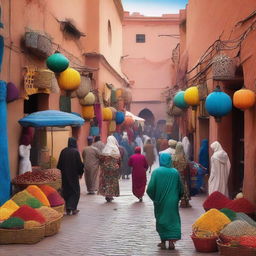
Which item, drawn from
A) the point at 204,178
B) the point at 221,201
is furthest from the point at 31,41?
the point at 204,178

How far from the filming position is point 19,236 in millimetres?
7164

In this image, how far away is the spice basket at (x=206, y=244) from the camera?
269 inches

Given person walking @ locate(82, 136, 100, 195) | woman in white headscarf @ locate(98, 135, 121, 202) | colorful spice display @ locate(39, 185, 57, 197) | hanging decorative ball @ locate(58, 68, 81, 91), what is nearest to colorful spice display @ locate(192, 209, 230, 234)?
colorful spice display @ locate(39, 185, 57, 197)

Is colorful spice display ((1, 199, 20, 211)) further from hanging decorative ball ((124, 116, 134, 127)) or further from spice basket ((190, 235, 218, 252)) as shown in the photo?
hanging decorative ball ((124, 116, 134, 127))

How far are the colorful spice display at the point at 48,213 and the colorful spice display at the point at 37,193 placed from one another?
46 cm

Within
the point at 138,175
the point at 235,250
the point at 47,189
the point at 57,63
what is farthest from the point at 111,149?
the point at 235,250

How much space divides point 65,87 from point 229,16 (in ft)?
12.1

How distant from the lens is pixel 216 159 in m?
10.2

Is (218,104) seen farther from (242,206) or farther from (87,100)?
(87,100)

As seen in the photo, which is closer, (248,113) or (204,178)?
(248,113)

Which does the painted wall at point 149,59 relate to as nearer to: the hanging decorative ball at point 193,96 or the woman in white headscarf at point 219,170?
the hanging decorative ball at point 193,96

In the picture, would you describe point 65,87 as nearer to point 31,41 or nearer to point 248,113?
point 31,41

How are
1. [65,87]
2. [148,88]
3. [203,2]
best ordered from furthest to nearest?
[148,88] → [203,2] → [65,87]

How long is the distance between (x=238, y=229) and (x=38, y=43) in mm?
5866
